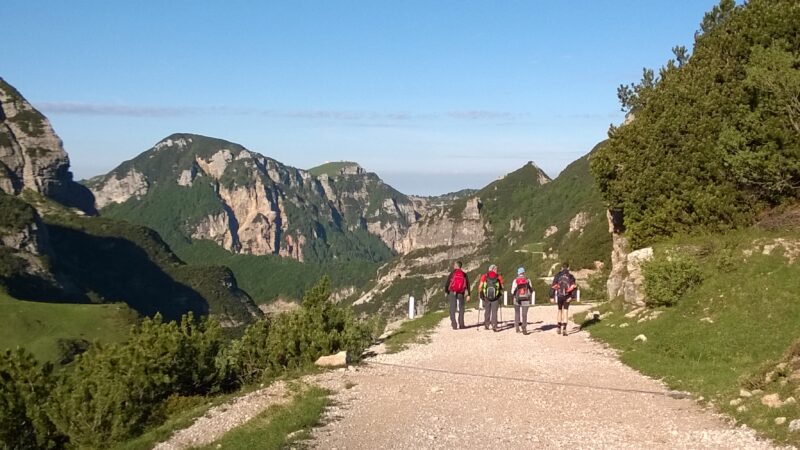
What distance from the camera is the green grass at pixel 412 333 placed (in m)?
21.4

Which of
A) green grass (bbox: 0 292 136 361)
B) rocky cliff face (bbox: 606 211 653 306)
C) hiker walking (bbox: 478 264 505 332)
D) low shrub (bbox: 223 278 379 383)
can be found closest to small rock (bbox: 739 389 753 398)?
low shrub (bbox: 223 278 379 383)

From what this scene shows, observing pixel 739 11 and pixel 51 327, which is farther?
pixel 51 327

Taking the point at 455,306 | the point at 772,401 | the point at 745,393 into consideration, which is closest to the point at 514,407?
the point at 745,393

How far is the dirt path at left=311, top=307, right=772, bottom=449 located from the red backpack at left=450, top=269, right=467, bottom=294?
4.81m

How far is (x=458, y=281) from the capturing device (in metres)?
23.9

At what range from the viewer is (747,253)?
66.3 feet

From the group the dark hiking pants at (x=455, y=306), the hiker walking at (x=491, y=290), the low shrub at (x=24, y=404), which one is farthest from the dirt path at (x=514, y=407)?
the low shrub at (x=24, y=404)

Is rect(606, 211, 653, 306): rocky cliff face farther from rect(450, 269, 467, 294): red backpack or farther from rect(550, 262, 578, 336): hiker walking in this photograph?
rect(450, 269, 467, 294): red backpack

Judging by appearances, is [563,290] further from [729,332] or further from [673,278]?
[729,332]

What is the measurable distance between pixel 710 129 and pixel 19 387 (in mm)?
29492

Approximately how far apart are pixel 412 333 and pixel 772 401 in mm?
14339

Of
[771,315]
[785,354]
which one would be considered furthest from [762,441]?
[771,315]

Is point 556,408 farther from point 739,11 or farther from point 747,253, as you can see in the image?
point 739,11

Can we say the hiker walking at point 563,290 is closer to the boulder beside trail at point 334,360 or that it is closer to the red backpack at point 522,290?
the red backpack at point 522,290
